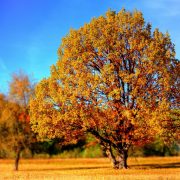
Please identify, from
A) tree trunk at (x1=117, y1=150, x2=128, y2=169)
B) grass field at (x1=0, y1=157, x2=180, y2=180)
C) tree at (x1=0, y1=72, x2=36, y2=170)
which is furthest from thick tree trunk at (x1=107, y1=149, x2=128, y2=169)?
tree at (x1=0, y1=72, x2=36, y2=170)

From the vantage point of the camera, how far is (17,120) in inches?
2313

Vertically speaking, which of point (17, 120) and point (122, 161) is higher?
point (17, 120)

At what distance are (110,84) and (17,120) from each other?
51.1 feet

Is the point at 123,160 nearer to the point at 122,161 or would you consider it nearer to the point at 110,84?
the point at 122,161

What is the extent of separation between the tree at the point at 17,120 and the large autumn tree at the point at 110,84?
23.2 feet

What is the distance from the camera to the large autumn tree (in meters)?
49.5

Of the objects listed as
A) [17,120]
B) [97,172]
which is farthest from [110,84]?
[17,120]

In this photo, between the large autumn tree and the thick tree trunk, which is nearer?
the large autumn tree

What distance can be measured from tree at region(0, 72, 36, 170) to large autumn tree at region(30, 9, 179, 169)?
7.09 metres

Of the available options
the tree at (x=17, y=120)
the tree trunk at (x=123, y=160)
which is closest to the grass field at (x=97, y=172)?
the tree trunk at (x=123, y=160)

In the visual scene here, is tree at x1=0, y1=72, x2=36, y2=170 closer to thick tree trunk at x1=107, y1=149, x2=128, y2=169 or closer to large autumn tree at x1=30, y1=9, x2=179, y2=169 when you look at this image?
large autumn tree at x1=30, y1=9, x2=179, y2=169

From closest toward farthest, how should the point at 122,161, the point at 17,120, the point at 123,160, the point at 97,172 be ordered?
the point at 97,172, the point at 123,160, the point at 122,161, the point at 17,120

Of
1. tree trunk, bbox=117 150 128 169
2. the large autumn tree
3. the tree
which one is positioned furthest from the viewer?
the tree

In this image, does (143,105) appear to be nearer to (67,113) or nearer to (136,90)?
(136,90)
